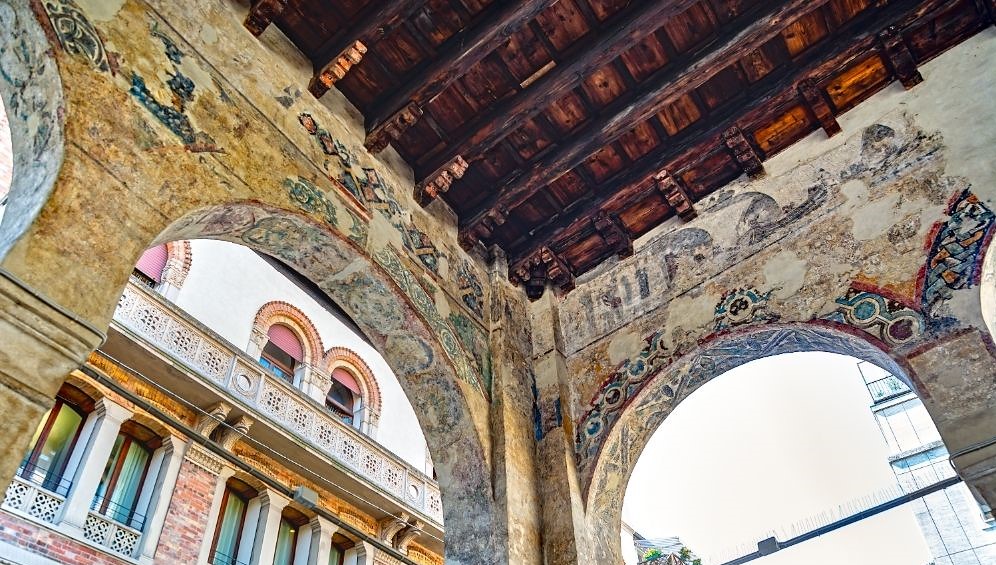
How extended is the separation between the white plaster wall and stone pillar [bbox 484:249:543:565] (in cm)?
490

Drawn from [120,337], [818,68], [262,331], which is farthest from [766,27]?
[262,331]

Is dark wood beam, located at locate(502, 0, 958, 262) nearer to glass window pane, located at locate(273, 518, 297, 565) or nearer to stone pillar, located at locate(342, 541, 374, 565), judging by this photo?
glass window pane, located at locate(273, 518, 297, 565)

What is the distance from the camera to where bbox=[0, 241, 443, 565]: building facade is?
29.5 feet

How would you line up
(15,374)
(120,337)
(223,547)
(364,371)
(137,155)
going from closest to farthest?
1. (15,374)
2. (137,155)
3. (120,337)
4. (223,547)
5. (364,371)

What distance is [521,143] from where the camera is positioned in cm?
667

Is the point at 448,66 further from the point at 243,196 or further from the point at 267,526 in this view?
the point at 267,526

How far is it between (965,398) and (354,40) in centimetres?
463

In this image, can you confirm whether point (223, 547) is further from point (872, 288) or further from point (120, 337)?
point (872, 288)

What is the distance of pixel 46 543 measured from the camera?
27.2ft

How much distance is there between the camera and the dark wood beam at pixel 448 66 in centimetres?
561

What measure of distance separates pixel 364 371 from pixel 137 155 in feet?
32.8

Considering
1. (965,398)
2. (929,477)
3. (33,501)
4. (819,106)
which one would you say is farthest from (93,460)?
(929,477)

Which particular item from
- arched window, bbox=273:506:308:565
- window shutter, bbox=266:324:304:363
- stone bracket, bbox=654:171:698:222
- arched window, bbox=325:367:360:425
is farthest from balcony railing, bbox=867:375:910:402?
stone bracket, bbox=654:171:698:222

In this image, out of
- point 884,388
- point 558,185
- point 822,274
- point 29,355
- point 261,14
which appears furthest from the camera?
point 884,388
